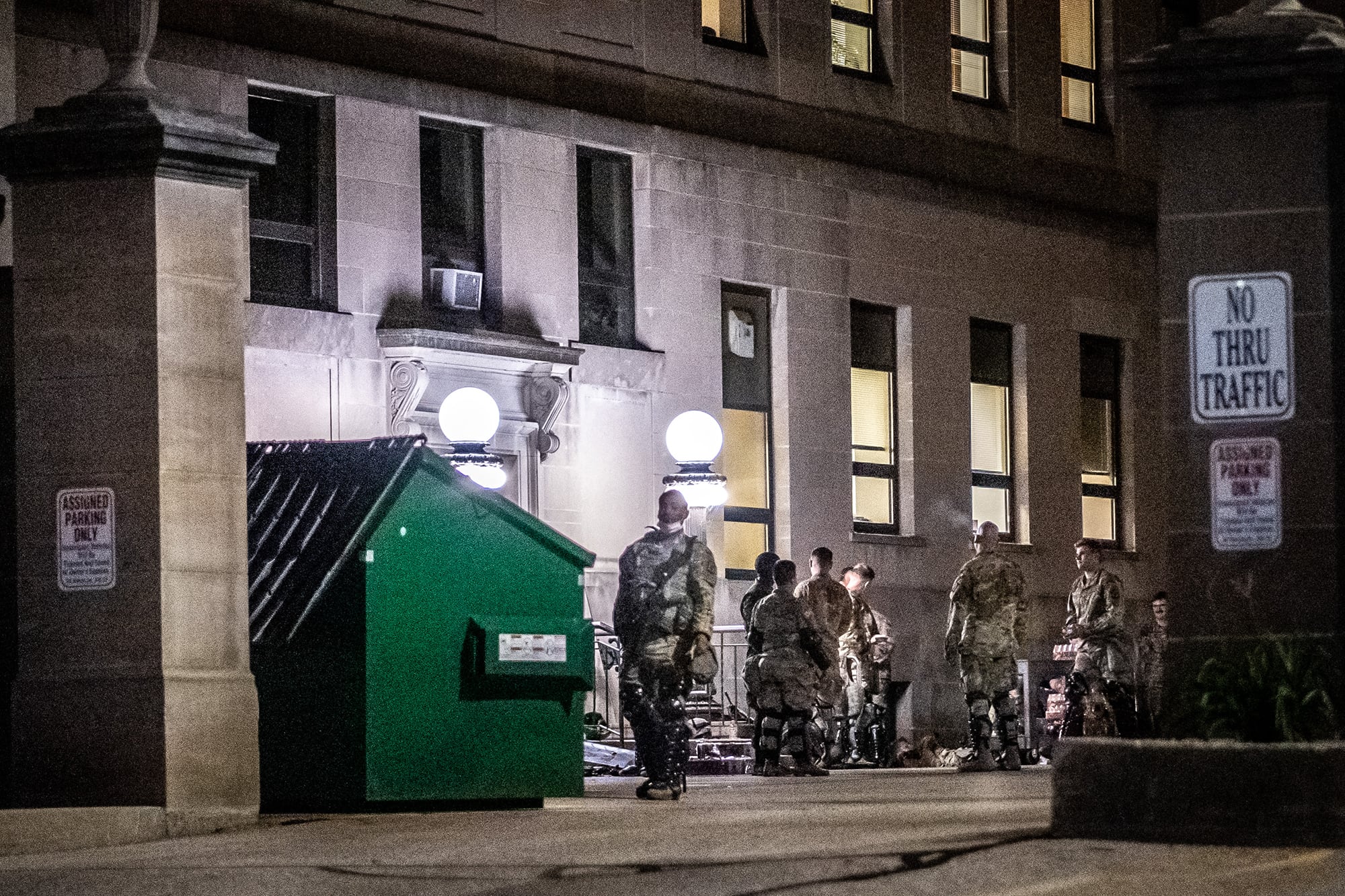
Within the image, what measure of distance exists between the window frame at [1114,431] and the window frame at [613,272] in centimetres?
842

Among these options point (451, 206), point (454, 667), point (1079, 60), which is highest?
point (1079, 60)

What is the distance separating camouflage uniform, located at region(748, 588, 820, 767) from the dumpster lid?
5326mm

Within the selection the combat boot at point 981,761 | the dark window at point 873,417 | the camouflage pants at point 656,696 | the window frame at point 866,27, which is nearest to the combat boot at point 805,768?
the combat boot at point 981,761

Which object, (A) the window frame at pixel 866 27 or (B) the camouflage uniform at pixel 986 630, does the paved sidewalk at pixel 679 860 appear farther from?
(A) the window frame at pixel 866 27

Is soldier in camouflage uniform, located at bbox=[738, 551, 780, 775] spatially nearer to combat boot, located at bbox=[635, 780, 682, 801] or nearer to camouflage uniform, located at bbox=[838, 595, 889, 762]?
camouflage uniform, located at bbox=[838, 595, 889, 762]

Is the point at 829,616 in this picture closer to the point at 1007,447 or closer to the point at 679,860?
the point at 1007,447

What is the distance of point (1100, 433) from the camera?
34.9 m

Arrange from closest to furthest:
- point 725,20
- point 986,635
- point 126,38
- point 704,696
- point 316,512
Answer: point 126,38, point 316,512, point 986,635, point 704,696, point 725,20

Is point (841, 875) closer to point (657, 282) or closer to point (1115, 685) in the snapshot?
point (1115, 685)

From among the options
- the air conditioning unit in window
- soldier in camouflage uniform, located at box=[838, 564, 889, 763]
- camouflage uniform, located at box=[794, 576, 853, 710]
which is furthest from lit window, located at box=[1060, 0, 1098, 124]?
camouflage uniform, located at box=[794, 576, 853, 710]

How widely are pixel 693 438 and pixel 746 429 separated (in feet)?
18.5

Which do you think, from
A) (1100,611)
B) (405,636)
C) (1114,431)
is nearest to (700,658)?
(405,636)

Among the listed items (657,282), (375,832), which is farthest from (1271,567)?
(657,282)

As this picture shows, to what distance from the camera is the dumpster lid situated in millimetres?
15438
